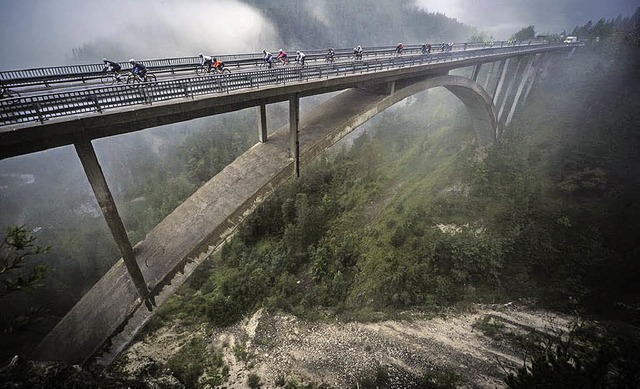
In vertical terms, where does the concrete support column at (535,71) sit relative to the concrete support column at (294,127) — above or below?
above

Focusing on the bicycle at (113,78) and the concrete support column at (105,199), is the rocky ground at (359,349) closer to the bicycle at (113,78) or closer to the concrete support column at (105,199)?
the concrete support column at (105,199)

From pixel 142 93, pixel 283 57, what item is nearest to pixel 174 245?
pixel 142 93

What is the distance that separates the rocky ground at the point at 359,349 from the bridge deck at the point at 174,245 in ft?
7.97

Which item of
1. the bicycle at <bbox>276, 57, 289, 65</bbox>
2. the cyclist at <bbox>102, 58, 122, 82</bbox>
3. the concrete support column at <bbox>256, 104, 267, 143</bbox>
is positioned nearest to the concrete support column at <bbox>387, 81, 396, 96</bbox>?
the bicycle at <bbox>276, 57, 289, 65</bbox>

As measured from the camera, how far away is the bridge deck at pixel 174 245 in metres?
13.2

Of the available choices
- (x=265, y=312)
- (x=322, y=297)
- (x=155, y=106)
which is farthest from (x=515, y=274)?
(x=155, y=106)

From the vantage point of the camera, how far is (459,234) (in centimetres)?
2011

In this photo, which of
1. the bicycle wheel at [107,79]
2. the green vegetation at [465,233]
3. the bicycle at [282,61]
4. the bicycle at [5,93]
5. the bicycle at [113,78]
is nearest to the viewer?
the bicycle at [5,93]

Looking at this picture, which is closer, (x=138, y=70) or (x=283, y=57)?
(x=138, y=70)

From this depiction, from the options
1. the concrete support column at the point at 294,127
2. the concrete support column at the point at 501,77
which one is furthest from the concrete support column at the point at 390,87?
the concrete support column at the point at 501,77

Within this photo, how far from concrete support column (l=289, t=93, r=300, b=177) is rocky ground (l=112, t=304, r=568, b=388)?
9402mm

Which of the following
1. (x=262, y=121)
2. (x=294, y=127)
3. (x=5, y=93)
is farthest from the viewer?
(x=262, y=121)

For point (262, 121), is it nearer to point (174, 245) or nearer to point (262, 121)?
point (262, 121)

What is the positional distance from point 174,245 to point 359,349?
34.5ft
